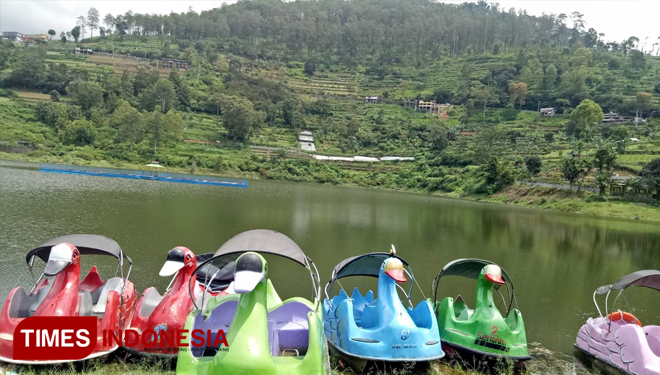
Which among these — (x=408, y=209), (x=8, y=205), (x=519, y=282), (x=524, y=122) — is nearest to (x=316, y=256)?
(x=519, y=282)

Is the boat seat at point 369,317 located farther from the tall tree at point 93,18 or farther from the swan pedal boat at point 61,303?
the tall tree at point 93,18

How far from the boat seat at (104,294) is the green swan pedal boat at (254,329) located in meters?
2.56

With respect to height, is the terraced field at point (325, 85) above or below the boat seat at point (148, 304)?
above

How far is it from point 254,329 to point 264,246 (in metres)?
2.71

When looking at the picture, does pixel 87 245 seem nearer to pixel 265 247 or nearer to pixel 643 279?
pixel 265 247

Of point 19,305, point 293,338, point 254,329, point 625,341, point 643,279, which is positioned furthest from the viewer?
point 643,279

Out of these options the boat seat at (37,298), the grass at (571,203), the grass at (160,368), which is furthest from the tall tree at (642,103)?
the boat seat at (37,298)

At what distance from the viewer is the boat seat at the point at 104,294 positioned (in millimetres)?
9191

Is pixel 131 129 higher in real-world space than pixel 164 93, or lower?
lower

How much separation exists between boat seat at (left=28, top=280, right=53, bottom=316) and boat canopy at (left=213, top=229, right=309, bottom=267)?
3.47 metres

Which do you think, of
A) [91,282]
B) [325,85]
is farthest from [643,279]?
[325,85]

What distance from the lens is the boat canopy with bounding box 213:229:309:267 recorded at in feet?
28.0

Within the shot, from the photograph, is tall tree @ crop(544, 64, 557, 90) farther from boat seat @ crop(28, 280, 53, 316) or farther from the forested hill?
boat seat @ crop(28, 280, 53, 316)

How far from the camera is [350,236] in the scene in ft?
86.9
